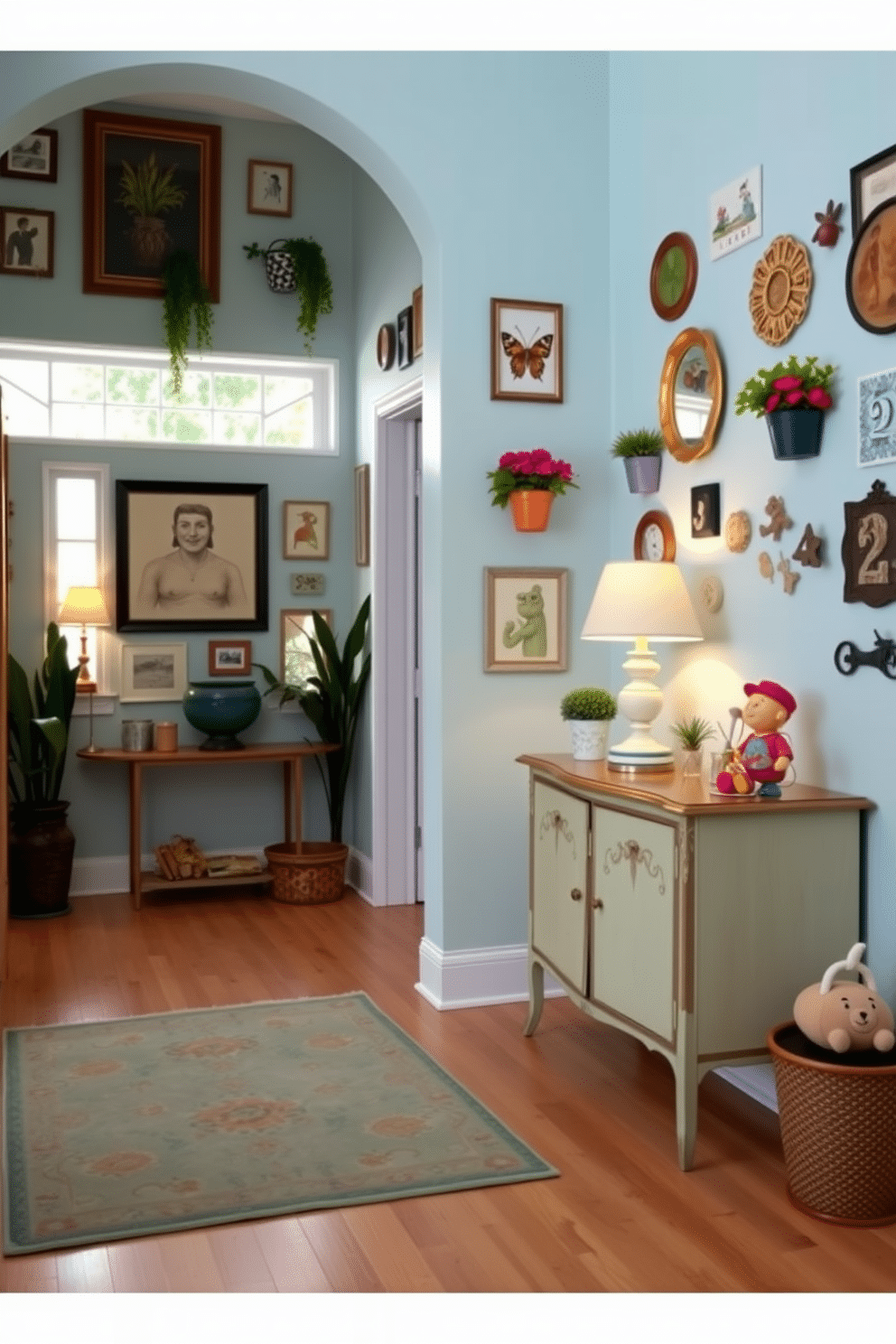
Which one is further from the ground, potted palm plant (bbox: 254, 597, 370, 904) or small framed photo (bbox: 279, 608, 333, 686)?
small framed photo (bbox: 279, 608, 333, 686)

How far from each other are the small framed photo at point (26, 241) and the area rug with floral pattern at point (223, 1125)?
3.39 meters

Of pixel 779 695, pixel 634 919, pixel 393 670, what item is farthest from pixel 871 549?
pixel 393 670

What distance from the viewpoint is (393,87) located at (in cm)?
411

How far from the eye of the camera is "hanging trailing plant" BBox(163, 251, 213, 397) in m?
5.80

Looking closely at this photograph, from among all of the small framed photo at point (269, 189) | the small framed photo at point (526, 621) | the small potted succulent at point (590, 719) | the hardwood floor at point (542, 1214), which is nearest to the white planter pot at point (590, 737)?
the small potted succulent at point (590, 719)

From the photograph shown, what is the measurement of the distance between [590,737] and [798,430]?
1.12m

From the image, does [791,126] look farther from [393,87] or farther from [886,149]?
[393,87]

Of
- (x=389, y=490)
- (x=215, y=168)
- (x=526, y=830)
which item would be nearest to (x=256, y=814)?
(x=389, y=490)

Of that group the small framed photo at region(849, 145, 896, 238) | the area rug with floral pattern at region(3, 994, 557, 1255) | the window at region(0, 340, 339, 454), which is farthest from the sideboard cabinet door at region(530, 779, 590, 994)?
the window at region(0, 340, 339, 454)

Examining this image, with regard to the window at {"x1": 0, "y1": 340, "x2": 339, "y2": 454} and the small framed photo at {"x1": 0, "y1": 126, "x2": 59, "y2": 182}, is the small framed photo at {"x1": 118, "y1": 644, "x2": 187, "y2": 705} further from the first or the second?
the small framed photo at {"x1": 0, "y1": 126, "x2": 59, "y2": 182}

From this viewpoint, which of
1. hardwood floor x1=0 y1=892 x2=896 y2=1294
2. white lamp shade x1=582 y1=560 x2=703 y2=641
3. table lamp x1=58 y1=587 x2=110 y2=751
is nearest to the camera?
hardwood floor x1=0 y1=892 x2=896 y2=1294

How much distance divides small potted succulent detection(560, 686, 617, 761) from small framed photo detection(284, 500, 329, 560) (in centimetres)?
257

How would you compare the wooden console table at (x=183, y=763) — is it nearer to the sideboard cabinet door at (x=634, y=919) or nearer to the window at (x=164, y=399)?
the window at (x=164, y=399)

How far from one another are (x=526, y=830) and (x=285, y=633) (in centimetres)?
217
